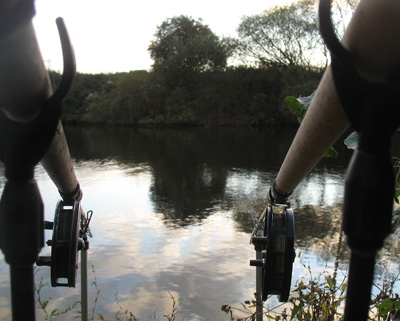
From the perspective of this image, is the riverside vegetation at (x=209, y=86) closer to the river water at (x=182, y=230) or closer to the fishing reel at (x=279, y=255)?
the river water at (x=182, y=230)

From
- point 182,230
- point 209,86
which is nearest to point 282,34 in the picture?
point 209,86

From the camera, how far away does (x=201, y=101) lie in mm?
37500

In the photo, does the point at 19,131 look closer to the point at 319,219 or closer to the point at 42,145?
the point at 42,145

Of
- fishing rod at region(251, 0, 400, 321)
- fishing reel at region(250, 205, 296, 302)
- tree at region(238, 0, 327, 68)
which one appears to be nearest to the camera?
fishing rod at region(251, 0, 400, 321)

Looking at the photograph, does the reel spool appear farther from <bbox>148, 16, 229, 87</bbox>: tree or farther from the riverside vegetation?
<bbox>148, 16, 229, 87</bbox>: tree

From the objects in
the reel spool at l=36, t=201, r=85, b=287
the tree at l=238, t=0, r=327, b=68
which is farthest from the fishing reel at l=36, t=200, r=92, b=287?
the tree at l=238, t=0, r=327, b=68

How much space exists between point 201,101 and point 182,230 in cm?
2962

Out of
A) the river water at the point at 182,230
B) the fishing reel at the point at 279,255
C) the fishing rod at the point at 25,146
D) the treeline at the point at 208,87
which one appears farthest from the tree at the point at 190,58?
the fishing rod at the point at 25,146

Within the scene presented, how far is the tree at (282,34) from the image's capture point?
31781 mm

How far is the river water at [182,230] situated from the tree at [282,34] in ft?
53.2

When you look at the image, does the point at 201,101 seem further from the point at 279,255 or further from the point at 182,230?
the point at 279,255

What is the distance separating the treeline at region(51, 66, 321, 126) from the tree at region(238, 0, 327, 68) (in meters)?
1.53

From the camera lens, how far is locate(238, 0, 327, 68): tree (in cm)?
3178

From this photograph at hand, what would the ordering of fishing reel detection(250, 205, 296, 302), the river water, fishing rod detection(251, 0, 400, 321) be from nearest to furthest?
1. fishing rod detection(251, 0, 400, 321)
2. fishing reel detection(250, 205, 296, 302)
3. the river water
